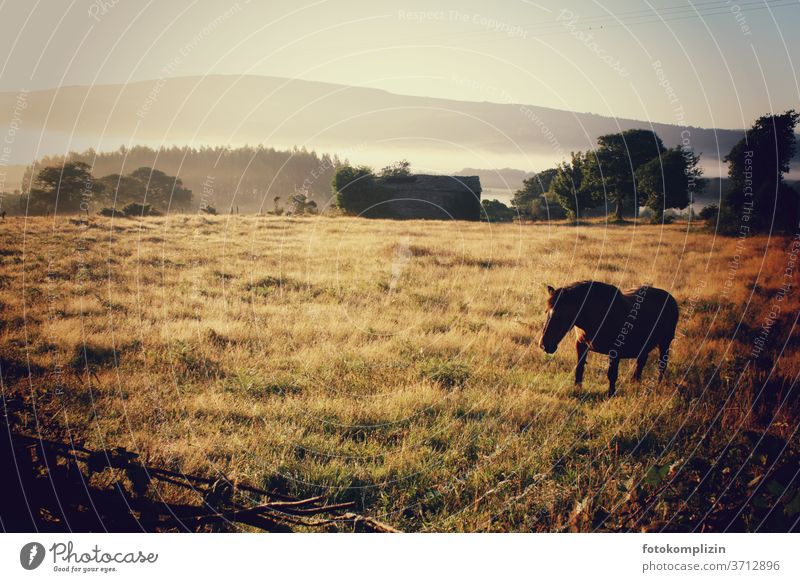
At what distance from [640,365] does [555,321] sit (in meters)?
2.26

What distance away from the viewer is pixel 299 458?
18.8ft

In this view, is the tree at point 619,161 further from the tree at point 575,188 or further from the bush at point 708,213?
the bush at point 708,213

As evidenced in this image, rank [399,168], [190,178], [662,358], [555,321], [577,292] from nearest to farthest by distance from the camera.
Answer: [555,321] → [577,292] → [662,358] → [399,168] → [190,178]

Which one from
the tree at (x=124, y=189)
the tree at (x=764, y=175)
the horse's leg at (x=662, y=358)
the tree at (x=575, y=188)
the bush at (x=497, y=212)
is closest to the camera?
the horse's leg at (x=662, y=358)

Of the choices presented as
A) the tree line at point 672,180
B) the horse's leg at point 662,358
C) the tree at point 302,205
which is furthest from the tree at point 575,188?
the tree at point 302,205

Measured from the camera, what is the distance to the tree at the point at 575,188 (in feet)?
61.6

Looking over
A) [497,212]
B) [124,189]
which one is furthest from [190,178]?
[497,212]

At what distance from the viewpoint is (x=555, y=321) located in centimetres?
623

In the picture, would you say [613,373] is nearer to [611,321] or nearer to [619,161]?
[611,321]

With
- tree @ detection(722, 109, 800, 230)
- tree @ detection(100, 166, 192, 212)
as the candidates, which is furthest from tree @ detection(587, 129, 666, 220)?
tree @ detection(100, 166, 192, 212)

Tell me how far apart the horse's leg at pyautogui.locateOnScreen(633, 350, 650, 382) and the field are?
20 cm

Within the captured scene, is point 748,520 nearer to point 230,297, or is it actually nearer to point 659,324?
point 659,324
